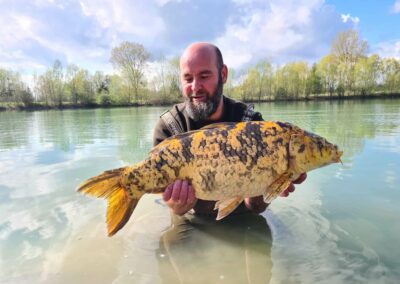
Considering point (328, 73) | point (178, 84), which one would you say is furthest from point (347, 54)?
point (178, 84)

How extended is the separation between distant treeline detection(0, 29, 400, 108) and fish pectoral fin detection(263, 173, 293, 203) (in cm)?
5619

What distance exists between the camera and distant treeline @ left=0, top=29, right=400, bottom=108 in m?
57.0

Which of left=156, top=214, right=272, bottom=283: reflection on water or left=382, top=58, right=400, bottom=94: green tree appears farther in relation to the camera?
left=382, top=58, right=400, bottom=94: green tree

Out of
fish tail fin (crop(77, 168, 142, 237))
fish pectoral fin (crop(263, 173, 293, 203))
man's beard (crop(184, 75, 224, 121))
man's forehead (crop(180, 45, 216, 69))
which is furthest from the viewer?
man's beard (crop(184, 75, 224, 121))

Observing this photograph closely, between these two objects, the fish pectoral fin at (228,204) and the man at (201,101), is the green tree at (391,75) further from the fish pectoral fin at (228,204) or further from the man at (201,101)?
the fish pectoral fin at (228,204)

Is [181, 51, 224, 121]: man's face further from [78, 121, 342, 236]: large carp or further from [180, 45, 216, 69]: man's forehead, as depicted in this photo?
[78, 121, 342, 236]: large carp

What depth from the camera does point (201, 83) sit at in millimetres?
3553

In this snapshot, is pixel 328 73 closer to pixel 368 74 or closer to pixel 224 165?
pixel 368 74

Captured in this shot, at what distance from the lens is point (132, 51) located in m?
55.7

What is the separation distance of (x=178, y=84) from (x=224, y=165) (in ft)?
198

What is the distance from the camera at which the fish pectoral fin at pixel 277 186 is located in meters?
2.45

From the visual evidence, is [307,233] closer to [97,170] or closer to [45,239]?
[45,239]

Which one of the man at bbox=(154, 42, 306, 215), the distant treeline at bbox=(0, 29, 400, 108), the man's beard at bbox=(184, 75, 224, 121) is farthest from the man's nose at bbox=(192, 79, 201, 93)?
the distant treeline at bbox=(0, 29, 400, 108)

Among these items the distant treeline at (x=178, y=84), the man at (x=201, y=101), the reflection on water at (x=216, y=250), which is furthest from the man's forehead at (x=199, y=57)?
the distant treeline at (x=178, y=84)
